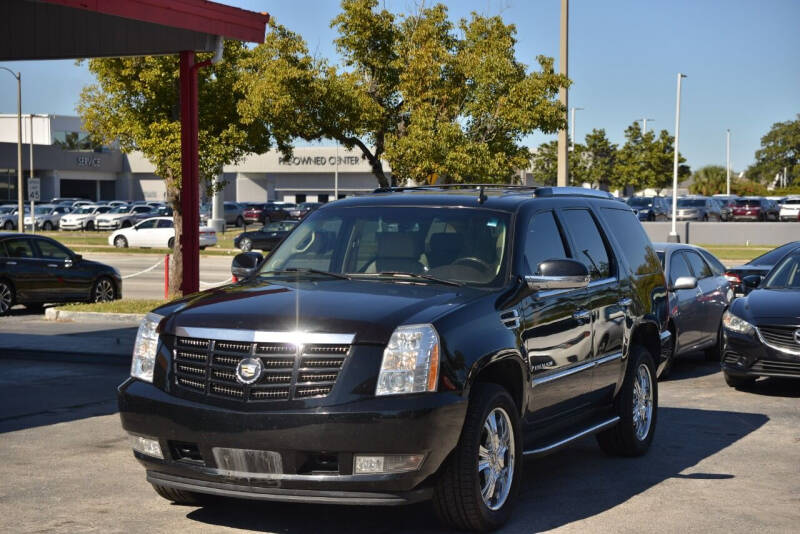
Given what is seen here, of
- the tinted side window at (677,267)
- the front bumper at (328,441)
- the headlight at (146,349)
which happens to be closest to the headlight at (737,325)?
the tinted side window at (677,267)

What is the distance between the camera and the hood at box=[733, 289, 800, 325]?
11.7 m

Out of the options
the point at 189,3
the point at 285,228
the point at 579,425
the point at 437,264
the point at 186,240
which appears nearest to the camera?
the point at 437,264

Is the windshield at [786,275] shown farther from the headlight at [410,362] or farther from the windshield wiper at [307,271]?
the headlight at [410,362]

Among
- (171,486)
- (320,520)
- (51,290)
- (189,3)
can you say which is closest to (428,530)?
(320,520)

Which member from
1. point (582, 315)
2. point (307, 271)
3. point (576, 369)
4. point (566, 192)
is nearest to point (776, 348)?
point (566, 192)

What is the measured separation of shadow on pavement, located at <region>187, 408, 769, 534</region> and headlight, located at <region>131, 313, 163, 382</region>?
0.95 meters

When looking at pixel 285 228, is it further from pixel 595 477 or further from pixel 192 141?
pixel 595 477

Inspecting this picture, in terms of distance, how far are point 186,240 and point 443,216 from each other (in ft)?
32.0

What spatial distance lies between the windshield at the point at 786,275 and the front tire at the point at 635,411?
4.51 metres

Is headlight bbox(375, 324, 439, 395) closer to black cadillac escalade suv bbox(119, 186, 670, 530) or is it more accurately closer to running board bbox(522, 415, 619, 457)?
black cadillac escalade suv bbox(119, 186, 670, 530)

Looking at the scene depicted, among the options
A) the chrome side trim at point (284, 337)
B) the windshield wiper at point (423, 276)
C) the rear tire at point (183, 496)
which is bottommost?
the rear tire at point (183, 496)

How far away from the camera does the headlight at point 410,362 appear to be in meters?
5.64

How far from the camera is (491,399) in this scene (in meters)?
6.12

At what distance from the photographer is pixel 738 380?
12.4 metres
